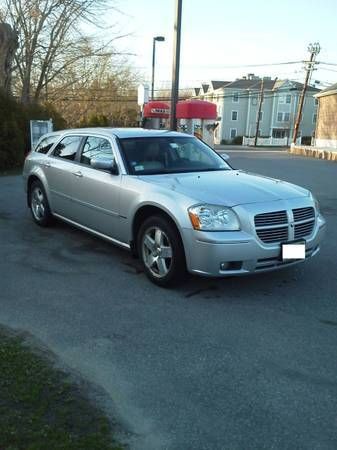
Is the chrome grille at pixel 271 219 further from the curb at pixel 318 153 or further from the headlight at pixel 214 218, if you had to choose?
the curb at pixel 318 153

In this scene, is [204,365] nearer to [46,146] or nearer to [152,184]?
[152,184]

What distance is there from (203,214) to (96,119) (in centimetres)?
2838

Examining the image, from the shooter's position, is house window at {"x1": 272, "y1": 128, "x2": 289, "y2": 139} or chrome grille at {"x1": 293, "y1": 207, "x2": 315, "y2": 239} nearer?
chrome grille at {"x1": 293, "y1": 207, "x2": 315, "y2": 239}

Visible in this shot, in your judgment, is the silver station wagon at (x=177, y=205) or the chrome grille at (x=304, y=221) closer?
the silver station wagon at (x=177, y=205)

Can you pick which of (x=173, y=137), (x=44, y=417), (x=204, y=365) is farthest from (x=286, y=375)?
(x=173, y=137)

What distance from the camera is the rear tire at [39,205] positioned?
24.3 feet

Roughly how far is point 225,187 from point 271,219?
25.4 inches

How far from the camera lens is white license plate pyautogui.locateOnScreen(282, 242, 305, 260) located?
473 centimetres

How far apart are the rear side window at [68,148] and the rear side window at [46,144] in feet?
0.82

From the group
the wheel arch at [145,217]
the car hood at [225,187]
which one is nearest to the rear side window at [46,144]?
the car hood at [225,187]

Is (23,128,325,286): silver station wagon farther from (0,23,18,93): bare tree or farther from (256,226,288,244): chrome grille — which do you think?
(0,23,18,93): bare tree

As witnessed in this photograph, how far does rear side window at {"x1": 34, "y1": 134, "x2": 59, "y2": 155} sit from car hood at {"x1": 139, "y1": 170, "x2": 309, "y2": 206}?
253cm

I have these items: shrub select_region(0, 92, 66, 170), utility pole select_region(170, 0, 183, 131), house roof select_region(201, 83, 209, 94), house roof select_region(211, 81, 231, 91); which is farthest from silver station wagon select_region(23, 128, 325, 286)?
house roof select_region(201, 83, 209, 94)

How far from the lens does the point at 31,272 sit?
5512 mm
